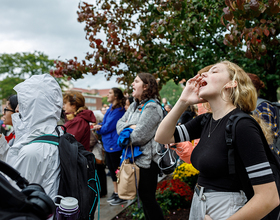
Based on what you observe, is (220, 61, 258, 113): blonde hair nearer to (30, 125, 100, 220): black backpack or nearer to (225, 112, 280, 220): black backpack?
(225, 112, 280, 220): black backpack

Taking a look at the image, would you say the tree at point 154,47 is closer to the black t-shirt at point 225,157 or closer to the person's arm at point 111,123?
the person's arm at point 111,123

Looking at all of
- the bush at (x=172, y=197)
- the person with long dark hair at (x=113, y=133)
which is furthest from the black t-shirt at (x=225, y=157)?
the person with long dark hair at (x=113, y=133)

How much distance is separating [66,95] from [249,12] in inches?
120

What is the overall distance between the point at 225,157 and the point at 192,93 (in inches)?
25.4

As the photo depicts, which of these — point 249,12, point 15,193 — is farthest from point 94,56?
point 15,193

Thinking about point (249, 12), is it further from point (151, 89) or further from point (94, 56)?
point (94, 56)

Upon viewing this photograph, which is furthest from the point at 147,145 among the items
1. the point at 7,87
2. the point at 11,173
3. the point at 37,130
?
the point at 7,87

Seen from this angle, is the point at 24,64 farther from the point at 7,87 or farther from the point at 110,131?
the point at 110,131

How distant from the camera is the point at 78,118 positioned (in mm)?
3824

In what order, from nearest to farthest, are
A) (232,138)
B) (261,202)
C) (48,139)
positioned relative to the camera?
(261,202) → (232,138) → (48,139)

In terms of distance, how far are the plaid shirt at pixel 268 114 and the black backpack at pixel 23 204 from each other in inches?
105

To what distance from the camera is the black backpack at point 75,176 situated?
5.60 feet

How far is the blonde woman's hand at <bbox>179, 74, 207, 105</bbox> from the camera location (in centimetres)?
188

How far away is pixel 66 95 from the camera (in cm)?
406
